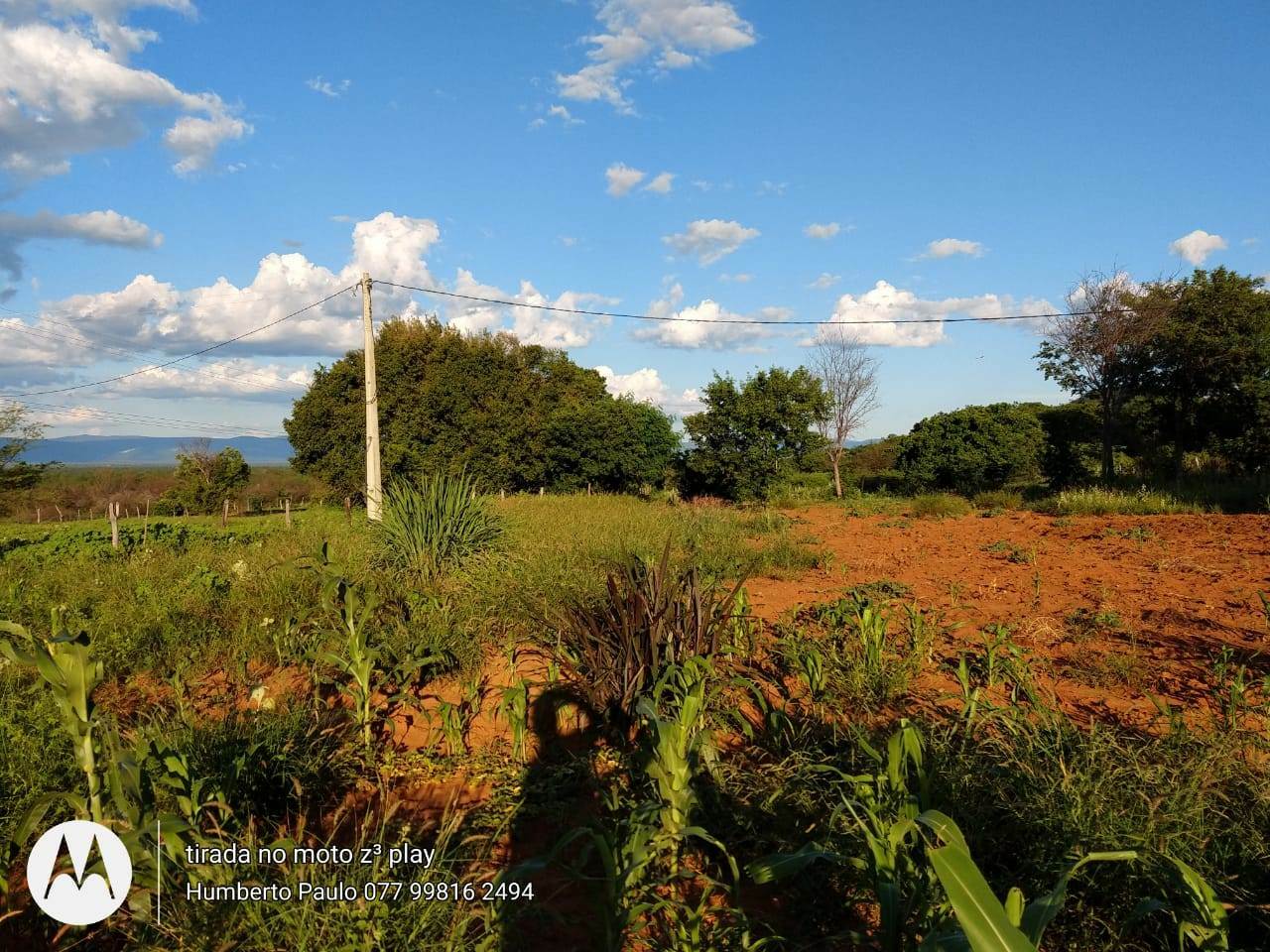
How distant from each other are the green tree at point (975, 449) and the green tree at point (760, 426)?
3.46 metres

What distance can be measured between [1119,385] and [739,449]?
963 centimetres

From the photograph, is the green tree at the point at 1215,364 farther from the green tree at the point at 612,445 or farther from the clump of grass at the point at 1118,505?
the green tree at the point at 612,445

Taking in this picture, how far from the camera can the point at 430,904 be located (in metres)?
1.99

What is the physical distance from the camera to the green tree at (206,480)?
3356 cm

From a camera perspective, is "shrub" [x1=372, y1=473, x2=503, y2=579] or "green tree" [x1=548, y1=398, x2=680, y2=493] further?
"green tree" [x1=548, y1=398, x2=680, y2=493]

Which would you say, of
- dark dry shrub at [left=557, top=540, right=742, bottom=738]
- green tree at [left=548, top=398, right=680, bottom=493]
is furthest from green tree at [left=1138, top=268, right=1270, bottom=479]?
dark dry shrub at [left=557, top=540, right=742, bottom=738]

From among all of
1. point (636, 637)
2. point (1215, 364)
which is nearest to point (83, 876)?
point (636, 637)

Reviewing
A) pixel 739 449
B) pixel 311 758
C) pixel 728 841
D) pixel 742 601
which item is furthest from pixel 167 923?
pixel 739 449

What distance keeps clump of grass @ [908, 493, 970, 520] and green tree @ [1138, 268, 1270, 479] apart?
A: 567 cm

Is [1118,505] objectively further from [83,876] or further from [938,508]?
[83,876]

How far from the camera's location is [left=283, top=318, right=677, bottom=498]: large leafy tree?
23.5 m

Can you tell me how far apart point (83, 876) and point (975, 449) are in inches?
820

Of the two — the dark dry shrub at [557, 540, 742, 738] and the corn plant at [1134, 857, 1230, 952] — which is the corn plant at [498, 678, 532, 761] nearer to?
the dark dry shrub at [557, 540, 742, 738]

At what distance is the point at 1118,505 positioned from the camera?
1251 centimetres
